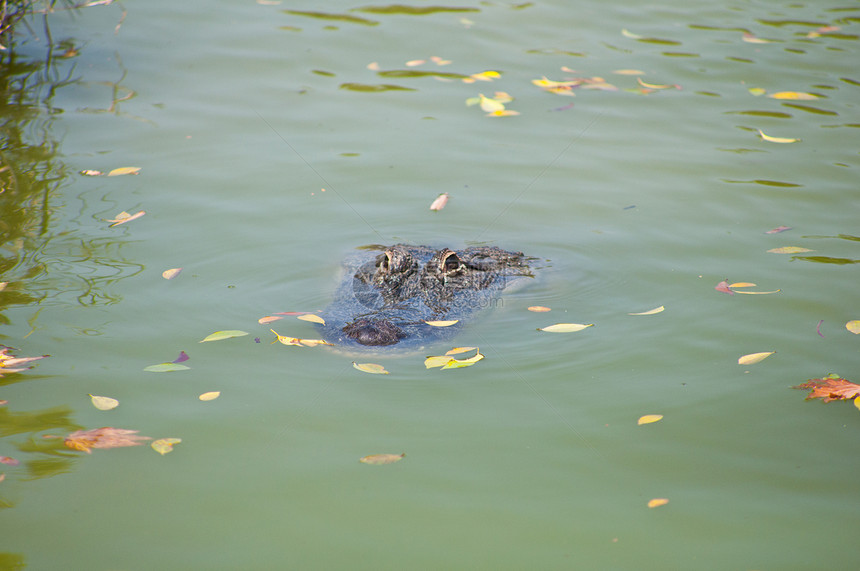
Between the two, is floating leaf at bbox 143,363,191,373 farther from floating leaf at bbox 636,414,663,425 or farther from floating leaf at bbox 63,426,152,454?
floating leaf at bbox 636,414,663,425

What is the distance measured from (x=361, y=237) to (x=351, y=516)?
324 centimetres

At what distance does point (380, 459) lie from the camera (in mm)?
3604

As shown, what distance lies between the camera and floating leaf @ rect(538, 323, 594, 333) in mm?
4855

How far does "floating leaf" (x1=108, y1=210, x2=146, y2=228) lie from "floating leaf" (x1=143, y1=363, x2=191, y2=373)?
218 cm

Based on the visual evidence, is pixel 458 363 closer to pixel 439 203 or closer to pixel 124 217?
pixel 439 203

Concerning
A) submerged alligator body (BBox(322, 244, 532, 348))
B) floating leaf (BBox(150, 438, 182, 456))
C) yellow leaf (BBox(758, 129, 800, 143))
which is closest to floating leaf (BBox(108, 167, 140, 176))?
submerged alligator body (BBox(322, 244, 532, 348))

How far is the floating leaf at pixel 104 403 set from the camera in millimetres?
3908

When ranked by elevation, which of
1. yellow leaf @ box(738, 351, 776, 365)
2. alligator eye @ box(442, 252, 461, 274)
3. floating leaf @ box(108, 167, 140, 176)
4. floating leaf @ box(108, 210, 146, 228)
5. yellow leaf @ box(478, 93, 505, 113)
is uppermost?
yellow leaf @ box(478, 93, 505, 113)

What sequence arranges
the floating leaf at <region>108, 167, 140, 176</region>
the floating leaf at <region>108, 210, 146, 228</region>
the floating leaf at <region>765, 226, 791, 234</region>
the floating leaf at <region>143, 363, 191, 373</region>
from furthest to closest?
the floating leaf at <region>108, 167, 140, 176</region> < the floating leaf at <region>765, 226, 791, 234</region> < the floating leaf at <region>108, 210, 146, 228</region> < the floating leaf at <region>143, 363, 191, 373</region>

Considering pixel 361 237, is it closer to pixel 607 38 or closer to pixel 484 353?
pixel 484 353

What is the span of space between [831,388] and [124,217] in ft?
18.0

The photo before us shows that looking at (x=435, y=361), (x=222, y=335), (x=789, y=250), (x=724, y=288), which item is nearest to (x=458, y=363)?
(x=435, y=361)

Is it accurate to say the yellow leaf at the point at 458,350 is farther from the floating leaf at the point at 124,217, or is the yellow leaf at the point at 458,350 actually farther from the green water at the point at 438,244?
the floating leaf at the point at 124,217

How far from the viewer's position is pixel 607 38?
33.2ft
